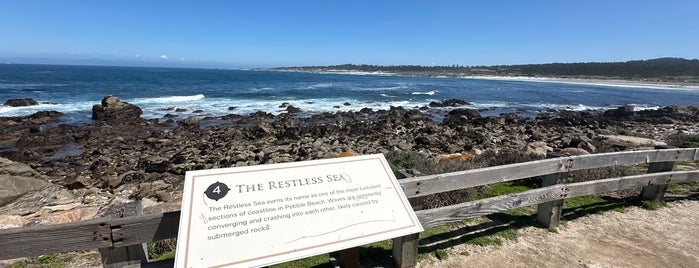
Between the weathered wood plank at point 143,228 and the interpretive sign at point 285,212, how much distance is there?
351mm

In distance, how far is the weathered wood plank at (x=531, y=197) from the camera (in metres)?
3.80

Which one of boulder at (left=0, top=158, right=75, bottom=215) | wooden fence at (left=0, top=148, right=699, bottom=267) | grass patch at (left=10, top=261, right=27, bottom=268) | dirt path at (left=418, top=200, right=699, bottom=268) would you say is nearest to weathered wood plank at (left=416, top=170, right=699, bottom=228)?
wooden fence at (left=0, top=148, right=699, bottom=267)

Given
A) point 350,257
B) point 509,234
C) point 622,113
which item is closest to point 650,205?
point 509,234

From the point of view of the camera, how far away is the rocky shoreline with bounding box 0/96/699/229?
8586 millimetres

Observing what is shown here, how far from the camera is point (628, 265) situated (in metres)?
4.04

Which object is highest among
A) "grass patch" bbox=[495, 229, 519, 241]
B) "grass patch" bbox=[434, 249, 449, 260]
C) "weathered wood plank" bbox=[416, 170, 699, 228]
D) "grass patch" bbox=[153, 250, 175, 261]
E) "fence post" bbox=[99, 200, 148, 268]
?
"fence post" bbox=[99, 200, 148, 268]

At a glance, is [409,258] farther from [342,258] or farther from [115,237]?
[115,237]

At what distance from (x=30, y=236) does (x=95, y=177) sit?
11.3 m

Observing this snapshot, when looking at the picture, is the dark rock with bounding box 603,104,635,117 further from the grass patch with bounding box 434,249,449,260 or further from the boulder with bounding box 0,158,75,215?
the boulder with bounding box 0,158,75,215

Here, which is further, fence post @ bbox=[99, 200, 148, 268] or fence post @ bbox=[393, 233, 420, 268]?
fence post @ bbox=[393, 233, 420, 268]

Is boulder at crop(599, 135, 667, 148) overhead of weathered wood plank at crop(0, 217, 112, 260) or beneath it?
beneath

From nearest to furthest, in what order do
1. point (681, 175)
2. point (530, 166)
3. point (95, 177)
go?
point (530, 166) < point (681, 175) < point (95, 177)

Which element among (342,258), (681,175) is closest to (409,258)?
(342,258)

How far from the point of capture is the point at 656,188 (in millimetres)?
5801
